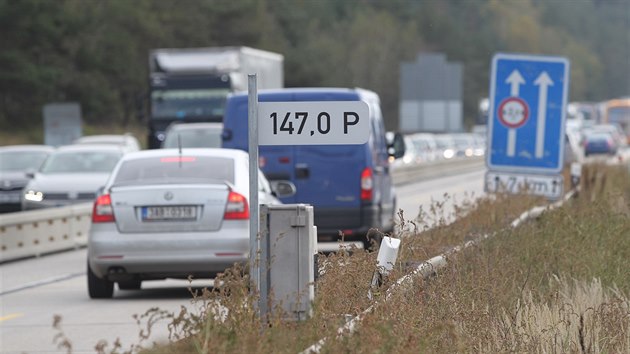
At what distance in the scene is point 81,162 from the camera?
28.6 metres

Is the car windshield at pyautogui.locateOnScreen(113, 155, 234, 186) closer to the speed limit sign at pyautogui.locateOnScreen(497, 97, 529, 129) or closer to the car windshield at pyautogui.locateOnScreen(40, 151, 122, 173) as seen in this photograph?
the speed limit sign at pyautogui.locateOnScreen(497, 97, 529, 129)

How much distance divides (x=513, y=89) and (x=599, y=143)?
5611 centimetres

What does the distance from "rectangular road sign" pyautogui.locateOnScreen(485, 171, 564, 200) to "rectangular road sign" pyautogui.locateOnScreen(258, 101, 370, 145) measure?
37.1 feet

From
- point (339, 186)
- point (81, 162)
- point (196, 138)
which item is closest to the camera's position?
point (339, 186)

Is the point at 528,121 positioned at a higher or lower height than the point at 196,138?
higher

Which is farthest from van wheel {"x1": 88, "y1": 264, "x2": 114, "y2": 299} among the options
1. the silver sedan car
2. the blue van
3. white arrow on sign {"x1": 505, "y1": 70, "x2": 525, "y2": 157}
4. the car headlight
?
the car headlight

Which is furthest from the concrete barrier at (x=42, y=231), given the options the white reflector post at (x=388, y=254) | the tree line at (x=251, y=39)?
the tree line at (x=251, y=39)

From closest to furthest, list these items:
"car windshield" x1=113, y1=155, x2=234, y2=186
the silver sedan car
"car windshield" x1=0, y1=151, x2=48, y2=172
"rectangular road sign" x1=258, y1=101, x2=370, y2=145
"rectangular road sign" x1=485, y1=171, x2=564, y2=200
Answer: "rectangular road sign" x1=258, y1=101, x2=370, y2=145, the silver sedan car, "car windshield" x1=113, y1=155, x2=234, y2=186, "rectangular road sign" x1=485, y1=171, x2=564, y2=200, "car windshield" x1=0, y1=151, x2=48, y2=172

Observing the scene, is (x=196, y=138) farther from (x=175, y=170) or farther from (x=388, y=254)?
(x=388, y=254)

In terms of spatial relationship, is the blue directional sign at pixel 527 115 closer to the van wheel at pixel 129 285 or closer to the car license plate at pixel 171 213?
the van wheel at pixel 129 285

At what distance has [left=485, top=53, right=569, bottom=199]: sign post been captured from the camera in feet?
67.1

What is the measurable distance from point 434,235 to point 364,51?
121632 mm

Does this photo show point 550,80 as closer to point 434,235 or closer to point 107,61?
point 434,235

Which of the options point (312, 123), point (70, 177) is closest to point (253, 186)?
point (312, 123)
